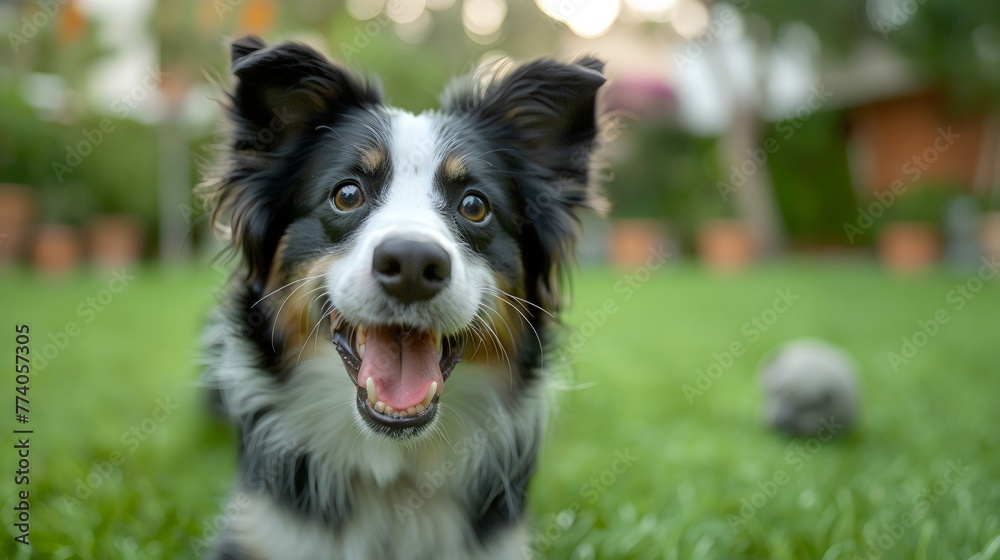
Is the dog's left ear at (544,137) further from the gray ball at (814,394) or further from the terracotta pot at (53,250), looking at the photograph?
the terracotta pot at (53,250)

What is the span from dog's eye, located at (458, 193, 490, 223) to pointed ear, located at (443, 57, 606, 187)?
1.19 feet

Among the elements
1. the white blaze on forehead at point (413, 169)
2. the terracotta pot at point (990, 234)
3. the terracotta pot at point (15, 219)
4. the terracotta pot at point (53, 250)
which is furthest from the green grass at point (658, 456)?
the terracotta pot at point (990, 234)

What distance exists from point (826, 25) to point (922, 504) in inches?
605

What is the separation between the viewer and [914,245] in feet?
53.7

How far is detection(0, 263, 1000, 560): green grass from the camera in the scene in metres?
2.71

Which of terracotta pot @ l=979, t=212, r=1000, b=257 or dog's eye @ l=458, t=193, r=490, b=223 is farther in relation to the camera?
terracotta pot @ l=979, t=212, r=1000, b=257

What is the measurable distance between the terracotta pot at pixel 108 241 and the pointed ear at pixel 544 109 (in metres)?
14.4

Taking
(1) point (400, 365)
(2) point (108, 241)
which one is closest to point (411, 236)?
(1) point (400, 365)

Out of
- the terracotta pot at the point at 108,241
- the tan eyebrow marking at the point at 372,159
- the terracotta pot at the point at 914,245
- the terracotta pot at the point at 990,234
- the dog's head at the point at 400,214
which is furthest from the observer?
the terracotta pot at the point at 914,245

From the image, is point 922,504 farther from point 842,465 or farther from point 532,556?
point 532,556

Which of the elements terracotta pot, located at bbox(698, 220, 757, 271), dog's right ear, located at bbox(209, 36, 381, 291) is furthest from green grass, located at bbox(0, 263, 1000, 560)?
terracotta pot, located at bbox(698, 220, 757, 271)

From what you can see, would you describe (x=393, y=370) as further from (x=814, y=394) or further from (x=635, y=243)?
(x=635, y=243)

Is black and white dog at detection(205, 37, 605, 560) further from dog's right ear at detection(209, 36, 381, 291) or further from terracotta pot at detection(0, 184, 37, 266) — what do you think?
terracotta pot at detection(0, 184, 37, 266)

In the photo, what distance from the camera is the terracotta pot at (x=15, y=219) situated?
491 inches
